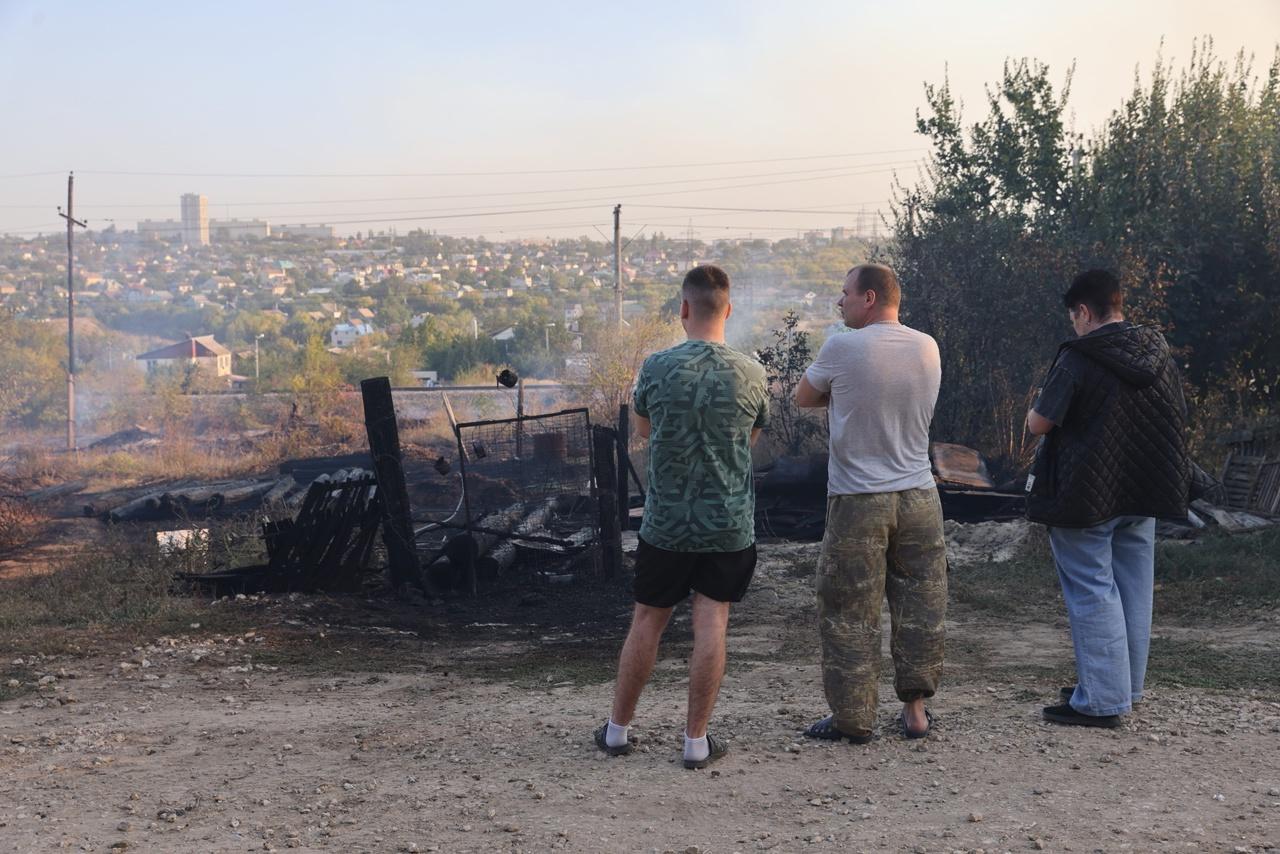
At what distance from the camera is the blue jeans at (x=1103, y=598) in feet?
16.2

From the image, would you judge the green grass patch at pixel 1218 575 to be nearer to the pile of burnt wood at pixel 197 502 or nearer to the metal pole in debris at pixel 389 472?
the metal pole in debris at pixel 389 472

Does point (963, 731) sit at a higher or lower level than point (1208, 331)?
lower

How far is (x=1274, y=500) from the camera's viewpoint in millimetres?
12594

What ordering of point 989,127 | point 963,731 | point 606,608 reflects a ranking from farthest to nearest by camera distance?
point 989,127 → point 606,608 → point 963,731

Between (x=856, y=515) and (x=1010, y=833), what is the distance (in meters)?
1.28

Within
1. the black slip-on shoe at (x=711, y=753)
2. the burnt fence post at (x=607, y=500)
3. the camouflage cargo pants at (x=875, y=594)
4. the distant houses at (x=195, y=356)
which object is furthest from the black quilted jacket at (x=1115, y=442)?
the distant houses at (x=195, y=356)

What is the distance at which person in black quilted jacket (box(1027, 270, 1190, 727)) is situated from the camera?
4.89 metres

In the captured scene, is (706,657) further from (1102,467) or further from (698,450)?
(1102,467)

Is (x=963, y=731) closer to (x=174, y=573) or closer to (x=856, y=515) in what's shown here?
(x=856, y=515)

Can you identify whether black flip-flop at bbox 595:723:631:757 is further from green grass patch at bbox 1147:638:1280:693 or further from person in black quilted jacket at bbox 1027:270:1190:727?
green grass patch at bbox 1147:638:1280:693

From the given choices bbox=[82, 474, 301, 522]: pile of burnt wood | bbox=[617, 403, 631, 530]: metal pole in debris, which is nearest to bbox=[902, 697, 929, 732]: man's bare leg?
bbox=[617, 403, 631, 530]: metal pole in debris

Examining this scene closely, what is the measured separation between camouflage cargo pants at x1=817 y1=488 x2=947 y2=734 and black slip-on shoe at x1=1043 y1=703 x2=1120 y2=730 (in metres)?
0.64

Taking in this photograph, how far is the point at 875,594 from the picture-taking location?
15.4 feet

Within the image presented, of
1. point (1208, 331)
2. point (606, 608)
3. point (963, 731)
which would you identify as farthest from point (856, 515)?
point (1208, 331)
